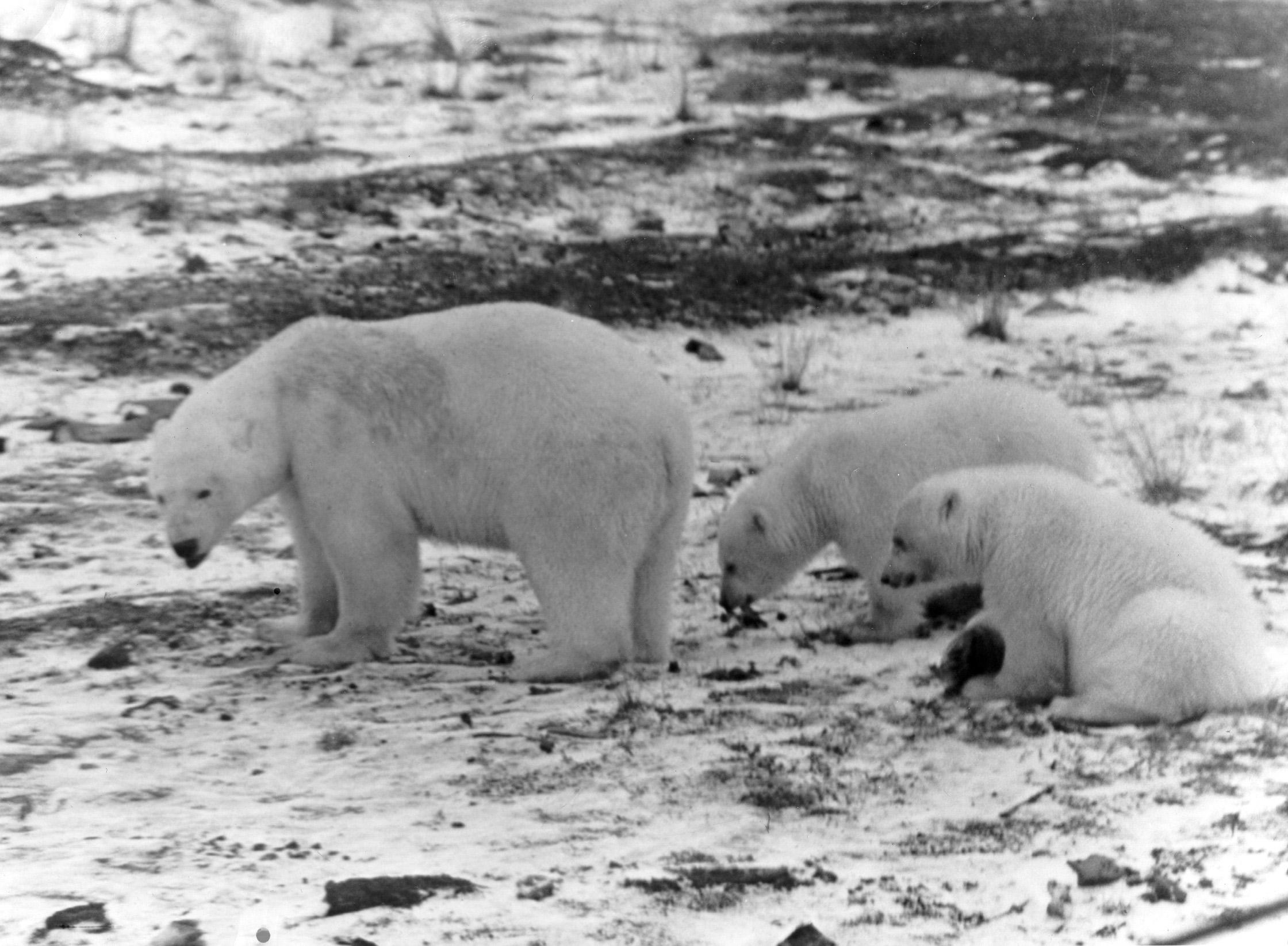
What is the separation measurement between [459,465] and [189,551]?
3.39ft

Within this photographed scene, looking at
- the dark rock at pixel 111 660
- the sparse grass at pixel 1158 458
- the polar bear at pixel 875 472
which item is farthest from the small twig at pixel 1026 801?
the sparse grass at pixel 1158 458

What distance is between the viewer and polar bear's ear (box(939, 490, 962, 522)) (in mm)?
6379

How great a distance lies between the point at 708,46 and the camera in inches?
680

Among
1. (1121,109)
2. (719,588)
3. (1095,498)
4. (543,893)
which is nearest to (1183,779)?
(1095,498)

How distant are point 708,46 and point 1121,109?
3.76 meters

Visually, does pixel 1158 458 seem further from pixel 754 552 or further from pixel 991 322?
pixel 991 322

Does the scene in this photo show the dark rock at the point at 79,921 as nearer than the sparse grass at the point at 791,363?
Yes

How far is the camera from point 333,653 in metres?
6.88

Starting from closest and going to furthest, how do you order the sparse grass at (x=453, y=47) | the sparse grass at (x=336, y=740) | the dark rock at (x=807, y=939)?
the dark rock at (x=807, y=939) → the sparse grass at (x=336, y=740) → the sparse grass at (x=453, y=47)

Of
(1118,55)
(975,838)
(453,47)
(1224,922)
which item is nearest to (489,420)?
(975,838)

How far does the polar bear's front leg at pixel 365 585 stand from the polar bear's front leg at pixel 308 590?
0.24 m

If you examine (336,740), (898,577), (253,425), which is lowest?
(336,740)

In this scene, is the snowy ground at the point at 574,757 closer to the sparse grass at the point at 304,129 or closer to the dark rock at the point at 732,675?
the dark rock at the point at 732,675

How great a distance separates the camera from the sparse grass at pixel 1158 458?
8.70m
